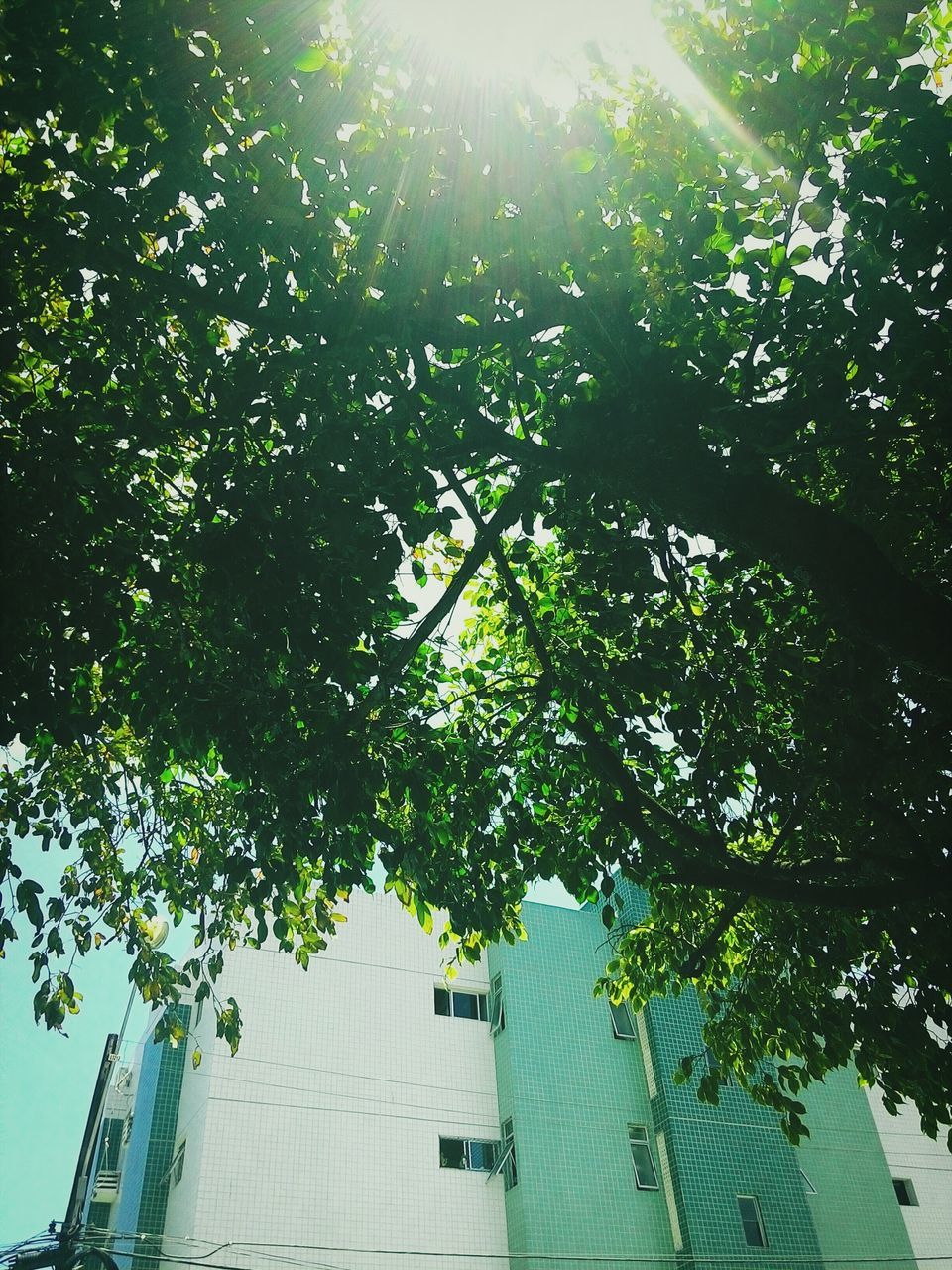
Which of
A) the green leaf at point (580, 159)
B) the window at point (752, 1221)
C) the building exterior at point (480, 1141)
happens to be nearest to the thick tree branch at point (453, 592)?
the green leaf at point (580, 159)

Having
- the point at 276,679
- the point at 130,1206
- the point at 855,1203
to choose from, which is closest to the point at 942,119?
the point at 276,679

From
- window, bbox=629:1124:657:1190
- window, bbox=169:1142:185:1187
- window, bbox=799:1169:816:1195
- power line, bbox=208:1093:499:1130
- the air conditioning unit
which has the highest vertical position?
the air conditioning unit

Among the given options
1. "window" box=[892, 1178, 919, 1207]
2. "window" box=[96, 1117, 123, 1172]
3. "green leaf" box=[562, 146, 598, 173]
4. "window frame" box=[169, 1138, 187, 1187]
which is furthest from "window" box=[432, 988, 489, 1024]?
"green leaf" box=[562, 146, 598, 173]

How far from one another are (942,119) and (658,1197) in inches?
735

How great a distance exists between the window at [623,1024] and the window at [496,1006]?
254cm

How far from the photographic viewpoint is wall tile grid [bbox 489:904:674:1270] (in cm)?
1584

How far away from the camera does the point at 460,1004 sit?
19.3 m

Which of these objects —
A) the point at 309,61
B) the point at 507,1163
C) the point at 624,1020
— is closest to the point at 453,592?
the point at 309,61

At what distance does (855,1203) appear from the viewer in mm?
18062

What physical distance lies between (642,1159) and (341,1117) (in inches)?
248

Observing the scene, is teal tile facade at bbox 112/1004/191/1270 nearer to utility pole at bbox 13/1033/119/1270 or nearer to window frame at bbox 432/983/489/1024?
utility pole at bbox 13/1033/119/1270

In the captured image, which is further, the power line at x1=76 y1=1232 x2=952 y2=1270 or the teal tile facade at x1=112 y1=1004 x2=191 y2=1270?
the teal tile facade at x1=112 y1=1004 x2=191 y2=1270

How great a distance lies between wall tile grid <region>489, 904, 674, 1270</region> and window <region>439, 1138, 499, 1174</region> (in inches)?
29.6

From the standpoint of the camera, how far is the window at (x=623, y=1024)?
62.2ft
